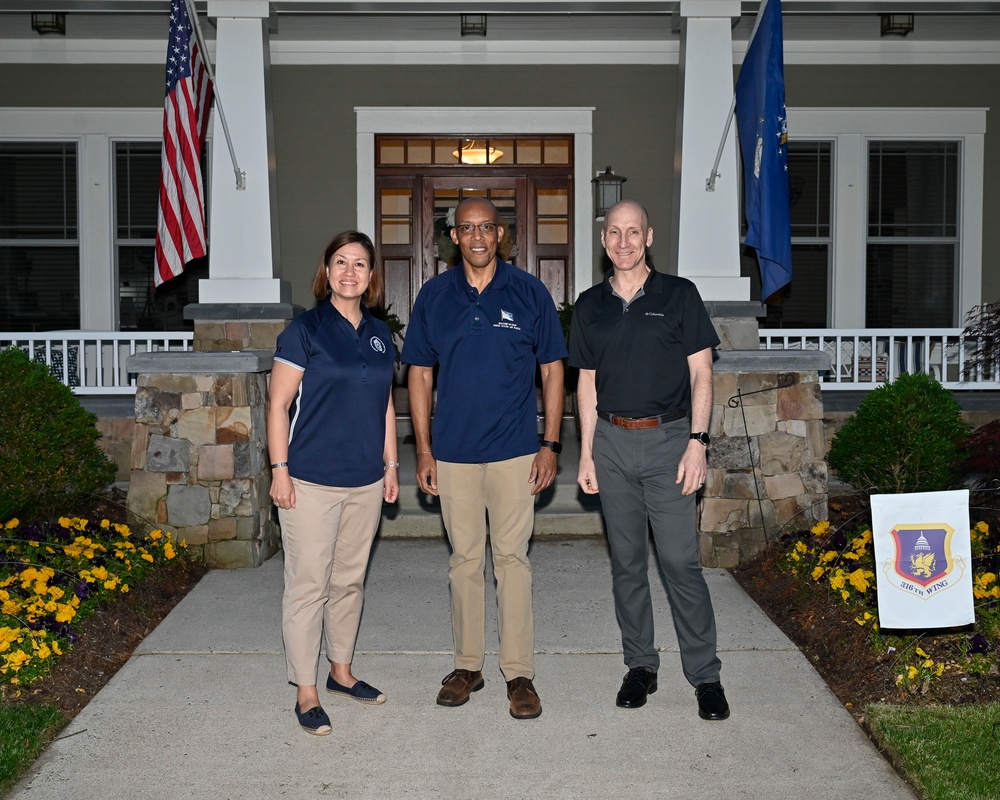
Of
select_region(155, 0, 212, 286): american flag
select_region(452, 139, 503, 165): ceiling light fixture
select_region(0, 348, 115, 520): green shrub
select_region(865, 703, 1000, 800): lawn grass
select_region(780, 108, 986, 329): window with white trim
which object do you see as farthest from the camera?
select_region(452, 139, 503, 165): ceiling light fixture

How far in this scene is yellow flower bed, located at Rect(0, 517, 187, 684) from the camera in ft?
14.1

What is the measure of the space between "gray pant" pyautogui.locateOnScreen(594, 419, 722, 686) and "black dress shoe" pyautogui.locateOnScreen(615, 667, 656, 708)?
8 centimetres

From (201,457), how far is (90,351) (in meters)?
3.22

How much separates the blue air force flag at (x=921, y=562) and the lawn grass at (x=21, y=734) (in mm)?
3108

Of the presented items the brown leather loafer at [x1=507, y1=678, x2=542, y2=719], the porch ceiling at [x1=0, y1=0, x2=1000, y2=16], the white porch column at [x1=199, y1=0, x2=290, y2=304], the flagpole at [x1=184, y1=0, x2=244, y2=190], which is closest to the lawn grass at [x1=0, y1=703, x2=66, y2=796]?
the brown leather loafer at [x1=507, y1=678, x2=542, y2=719]

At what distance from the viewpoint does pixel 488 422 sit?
12.6 ft

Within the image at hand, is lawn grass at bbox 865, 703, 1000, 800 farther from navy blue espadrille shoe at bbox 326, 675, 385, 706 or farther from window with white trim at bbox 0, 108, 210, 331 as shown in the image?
window with white trim at bbox 0, 108, 210, 331

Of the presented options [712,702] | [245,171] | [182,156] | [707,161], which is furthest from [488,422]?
[245,171]

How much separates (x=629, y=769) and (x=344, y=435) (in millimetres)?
1505

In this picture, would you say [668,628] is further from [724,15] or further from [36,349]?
[36,349]

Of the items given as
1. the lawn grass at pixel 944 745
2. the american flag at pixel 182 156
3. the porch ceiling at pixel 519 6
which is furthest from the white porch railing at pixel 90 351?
the lawn grass at pixel 944 745

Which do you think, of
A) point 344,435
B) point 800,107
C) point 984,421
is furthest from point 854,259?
point 344,435

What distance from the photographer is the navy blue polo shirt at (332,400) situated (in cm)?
371

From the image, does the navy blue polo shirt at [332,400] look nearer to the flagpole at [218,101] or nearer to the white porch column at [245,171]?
the flagpole at [218,101]
